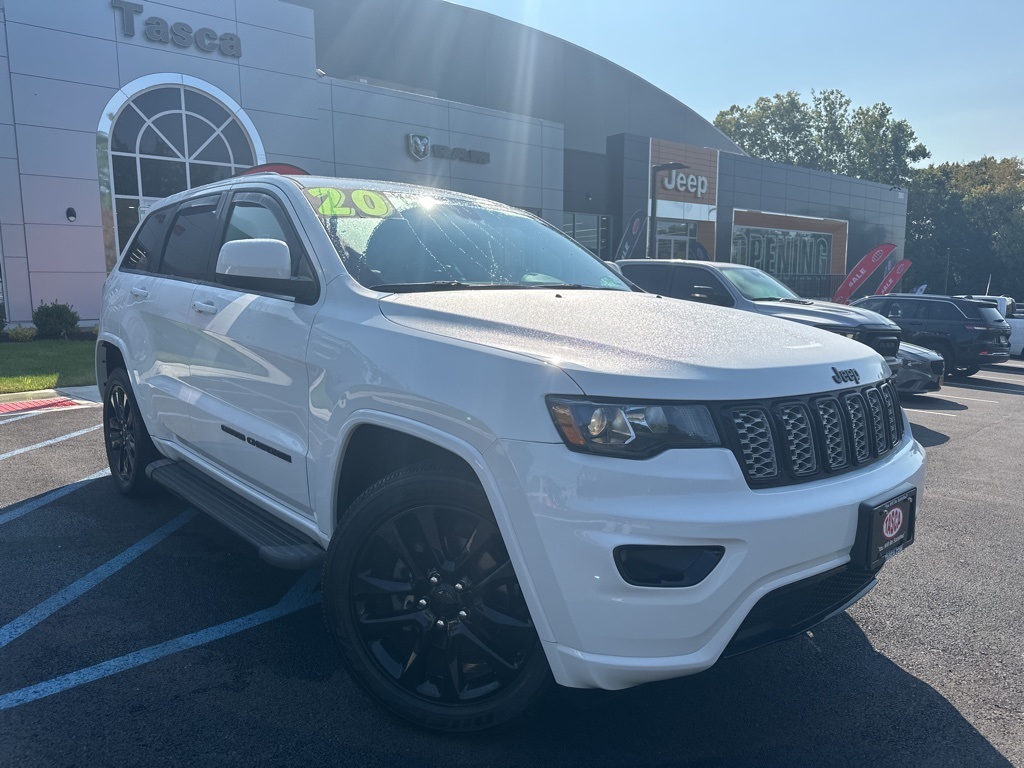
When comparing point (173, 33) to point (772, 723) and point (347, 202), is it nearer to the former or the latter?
point (347, 202)

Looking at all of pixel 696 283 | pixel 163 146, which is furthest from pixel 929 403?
pixel 163 146

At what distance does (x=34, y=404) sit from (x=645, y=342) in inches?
345

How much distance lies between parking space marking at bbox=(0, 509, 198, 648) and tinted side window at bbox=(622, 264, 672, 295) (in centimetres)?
770

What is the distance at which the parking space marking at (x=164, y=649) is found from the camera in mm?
2791

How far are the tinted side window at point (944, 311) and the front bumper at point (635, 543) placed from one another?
14.8 metres

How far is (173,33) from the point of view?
1703 cm

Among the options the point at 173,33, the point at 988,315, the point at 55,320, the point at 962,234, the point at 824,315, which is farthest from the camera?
the point at 962,234

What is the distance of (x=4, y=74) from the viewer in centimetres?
1519

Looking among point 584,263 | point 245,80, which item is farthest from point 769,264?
point 584,263

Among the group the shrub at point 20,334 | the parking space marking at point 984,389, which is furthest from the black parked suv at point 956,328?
the shrub at point 20,334

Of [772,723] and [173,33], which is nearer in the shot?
[772,723]

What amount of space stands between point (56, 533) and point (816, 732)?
418 cm

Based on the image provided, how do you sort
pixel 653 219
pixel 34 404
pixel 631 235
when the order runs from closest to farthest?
pixel 34 404 < pixel 631 235 < pixel 653 219

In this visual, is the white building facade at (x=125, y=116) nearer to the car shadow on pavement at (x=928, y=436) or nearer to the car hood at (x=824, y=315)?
the car hood at (x=824, y=315)
